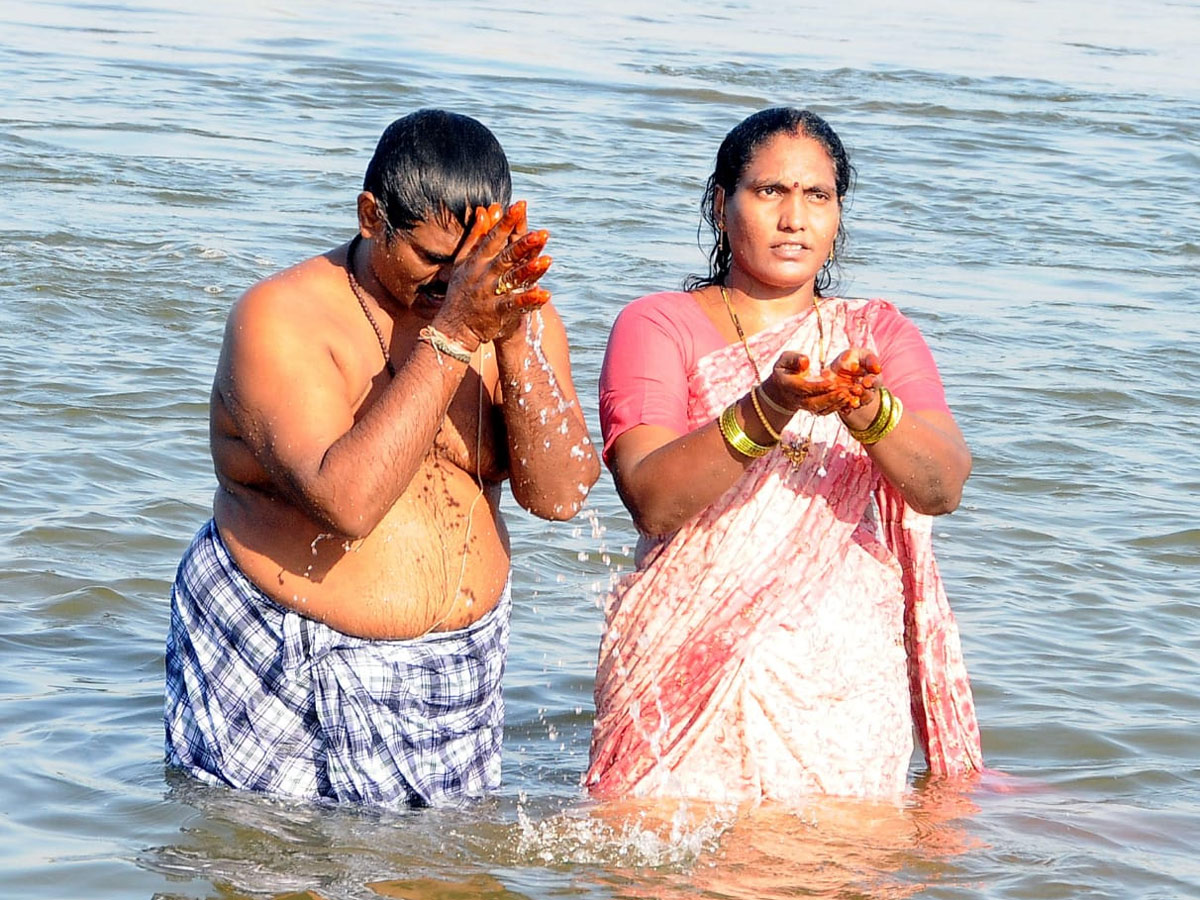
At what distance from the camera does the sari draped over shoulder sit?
13.2 ft

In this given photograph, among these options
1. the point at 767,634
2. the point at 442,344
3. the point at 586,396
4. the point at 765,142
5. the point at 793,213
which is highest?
the point at 765,142

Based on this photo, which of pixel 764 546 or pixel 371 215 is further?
pixel 764 546

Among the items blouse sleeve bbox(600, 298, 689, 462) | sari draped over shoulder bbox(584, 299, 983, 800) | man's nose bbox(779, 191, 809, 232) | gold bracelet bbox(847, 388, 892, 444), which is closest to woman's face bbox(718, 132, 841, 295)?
man's nose bbox(779, 191, 809, 232)

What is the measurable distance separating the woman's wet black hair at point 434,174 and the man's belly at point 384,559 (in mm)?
591

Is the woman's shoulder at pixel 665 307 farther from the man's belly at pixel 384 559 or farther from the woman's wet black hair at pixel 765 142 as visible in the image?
the man's belly at pixel 384 559

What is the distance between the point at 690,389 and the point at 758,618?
19.9 inches

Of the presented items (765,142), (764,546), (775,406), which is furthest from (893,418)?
(765,142)

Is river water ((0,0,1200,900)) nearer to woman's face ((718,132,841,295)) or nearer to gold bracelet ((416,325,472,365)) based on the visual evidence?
gold bracelet ((416,325,472,365))

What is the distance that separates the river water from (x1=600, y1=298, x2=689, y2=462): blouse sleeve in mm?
856

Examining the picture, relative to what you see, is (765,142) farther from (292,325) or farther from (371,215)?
(292,325)

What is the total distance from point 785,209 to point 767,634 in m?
0.90

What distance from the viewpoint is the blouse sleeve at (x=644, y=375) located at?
12.9 ft

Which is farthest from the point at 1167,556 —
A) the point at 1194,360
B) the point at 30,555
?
the point at 30,555

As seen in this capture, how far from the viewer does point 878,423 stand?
370cm
